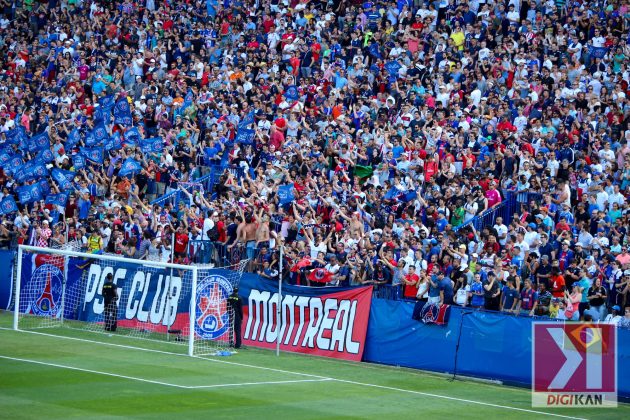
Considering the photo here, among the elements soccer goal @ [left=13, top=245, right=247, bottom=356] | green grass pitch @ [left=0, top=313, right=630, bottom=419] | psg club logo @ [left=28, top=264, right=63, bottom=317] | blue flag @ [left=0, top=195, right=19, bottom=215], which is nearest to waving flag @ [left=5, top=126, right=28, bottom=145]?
blue flag @ [left=0, top=195, right=19, bottom=215]

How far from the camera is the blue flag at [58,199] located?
128 feet

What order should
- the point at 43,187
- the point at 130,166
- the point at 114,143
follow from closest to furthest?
1. the point at 130,166
2. the point at 43,187
3. the point at 114,143

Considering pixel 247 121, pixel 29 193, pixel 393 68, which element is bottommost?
pixel 29 193

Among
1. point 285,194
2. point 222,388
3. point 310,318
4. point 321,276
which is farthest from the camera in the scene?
point 285,194

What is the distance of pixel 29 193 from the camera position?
1564 inches

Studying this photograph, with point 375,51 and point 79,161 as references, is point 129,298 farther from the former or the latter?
point 375,51

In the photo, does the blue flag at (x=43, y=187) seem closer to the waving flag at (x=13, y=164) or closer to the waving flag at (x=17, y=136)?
the waving flag at (x=13, y=164)

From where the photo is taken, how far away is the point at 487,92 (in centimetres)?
3591

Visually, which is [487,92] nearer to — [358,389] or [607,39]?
[607,39]

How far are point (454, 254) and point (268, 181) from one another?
8950 millimetres

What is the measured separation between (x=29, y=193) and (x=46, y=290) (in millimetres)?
7055

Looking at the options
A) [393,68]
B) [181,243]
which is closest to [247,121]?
[393,68]

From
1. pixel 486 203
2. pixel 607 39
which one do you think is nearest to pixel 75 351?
pixel 486 203

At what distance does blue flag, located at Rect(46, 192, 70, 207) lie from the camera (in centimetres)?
3900
